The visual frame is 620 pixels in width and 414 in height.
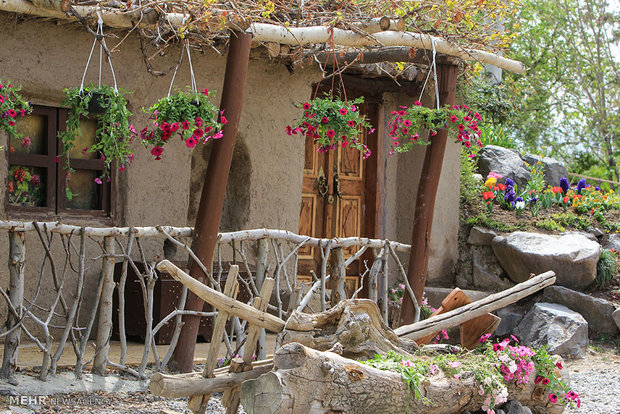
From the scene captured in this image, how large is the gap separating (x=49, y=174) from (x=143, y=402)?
236 cm

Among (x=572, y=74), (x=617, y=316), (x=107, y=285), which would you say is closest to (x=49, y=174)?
(x=107, y=285)

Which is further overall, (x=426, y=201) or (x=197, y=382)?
(x=426, y=201)

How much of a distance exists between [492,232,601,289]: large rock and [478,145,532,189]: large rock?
1.89 metres

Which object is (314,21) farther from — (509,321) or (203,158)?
(509,321)

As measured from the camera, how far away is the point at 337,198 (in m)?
8.93

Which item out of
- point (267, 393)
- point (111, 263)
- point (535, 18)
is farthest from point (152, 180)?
point (535, 18)

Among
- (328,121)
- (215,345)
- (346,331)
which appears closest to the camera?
(215,345)

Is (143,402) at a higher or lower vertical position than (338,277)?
lower

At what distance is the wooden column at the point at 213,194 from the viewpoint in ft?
18.7

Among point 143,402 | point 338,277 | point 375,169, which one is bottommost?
point 143,402

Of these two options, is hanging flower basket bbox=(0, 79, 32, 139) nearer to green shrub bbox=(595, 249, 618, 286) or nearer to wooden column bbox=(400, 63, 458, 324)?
wooden column bbox=(400, 63, 458, 324)

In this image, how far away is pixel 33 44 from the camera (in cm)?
643

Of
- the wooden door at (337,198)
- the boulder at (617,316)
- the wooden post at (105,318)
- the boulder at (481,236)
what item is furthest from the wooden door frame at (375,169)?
the wooden post at (105,318)

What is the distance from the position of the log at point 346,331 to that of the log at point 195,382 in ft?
0.86
